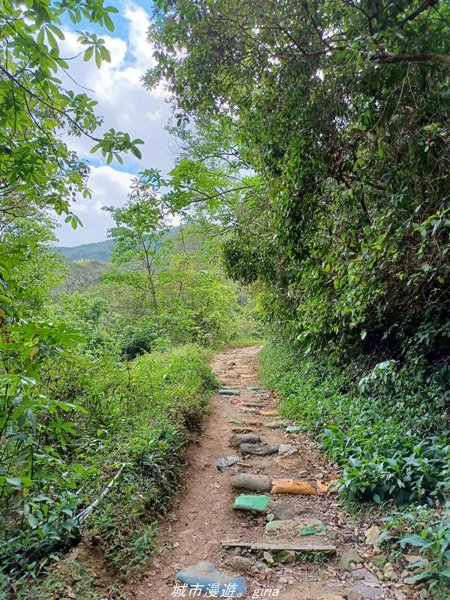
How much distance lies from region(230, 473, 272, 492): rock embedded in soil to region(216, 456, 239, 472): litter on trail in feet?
1.24

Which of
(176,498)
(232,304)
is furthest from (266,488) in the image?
(232,304)

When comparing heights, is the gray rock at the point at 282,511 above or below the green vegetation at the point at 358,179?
below

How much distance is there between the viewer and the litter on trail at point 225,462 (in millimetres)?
3815

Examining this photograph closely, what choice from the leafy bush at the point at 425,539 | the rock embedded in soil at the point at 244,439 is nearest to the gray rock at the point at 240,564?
the leafy bush at the point at 425,539

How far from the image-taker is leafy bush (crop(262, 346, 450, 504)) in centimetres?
254

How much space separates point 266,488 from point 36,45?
363cm

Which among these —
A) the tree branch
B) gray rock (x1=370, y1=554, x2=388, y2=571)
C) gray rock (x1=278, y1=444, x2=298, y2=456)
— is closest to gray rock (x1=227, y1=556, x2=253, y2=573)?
gray rock (x1=370, y1=554, x2=388, y2=571)

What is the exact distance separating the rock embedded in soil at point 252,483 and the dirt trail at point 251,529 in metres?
0.09

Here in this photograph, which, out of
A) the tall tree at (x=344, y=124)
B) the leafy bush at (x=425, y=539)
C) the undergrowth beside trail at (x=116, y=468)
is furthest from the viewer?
the tall tree at (x=344, y=124)

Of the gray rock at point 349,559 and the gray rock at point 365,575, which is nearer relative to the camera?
A: the gray rock at point 365,575

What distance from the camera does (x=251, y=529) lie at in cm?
274

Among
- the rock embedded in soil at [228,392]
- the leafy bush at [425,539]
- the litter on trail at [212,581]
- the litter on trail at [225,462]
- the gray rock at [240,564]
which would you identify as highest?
the leafy bush at [425,539]

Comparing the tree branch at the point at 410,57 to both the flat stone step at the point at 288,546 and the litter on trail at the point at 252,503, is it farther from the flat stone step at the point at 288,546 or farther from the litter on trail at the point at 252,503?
the litter on trail at the point at 252,503

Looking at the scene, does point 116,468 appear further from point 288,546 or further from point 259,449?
point 259,449
